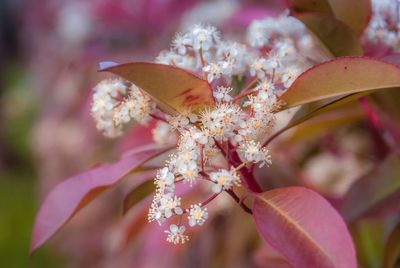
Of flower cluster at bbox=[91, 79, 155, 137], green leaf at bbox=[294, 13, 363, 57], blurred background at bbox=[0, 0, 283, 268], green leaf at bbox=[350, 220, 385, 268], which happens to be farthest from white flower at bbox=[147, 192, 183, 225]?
blurred background at bbox=[0, 0, 283, 268]

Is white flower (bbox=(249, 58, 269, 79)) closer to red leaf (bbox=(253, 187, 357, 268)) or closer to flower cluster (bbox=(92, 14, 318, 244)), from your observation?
flower cluster (bbox=(92, 14, 318, 244))

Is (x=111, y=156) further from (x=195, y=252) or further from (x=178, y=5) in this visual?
(x=195, y=252)

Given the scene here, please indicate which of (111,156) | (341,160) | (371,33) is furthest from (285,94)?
(111,156)

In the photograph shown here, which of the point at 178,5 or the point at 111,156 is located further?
the point at 111,156

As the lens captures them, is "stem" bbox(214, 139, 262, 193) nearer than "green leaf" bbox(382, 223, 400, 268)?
Yes

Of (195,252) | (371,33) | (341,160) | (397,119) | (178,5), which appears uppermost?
(178,5)

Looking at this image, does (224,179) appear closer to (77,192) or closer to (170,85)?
(170,85)

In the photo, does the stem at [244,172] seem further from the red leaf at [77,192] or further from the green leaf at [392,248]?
the green leaf at [392,248]
